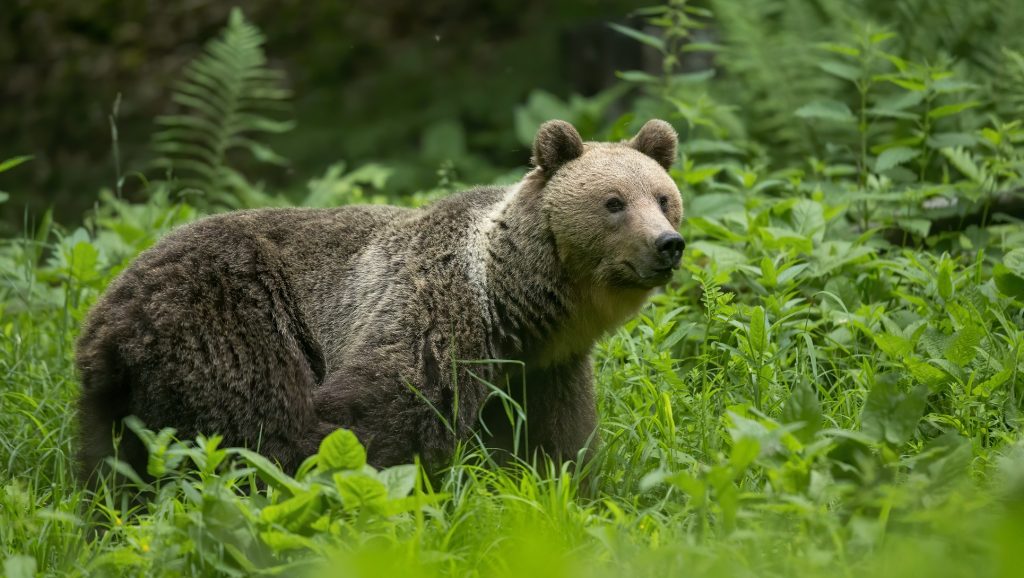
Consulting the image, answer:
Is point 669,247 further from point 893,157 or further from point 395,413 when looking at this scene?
point 893,157

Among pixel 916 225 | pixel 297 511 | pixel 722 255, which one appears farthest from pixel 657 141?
pixel 297 511

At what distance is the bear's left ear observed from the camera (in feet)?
20.4

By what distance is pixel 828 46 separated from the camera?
7.85 meters

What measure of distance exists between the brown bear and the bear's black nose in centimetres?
1

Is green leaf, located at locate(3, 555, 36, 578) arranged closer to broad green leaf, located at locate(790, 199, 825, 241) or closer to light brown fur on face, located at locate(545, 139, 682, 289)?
light brown fur on face, located at locate(545, 139, 682, 289)

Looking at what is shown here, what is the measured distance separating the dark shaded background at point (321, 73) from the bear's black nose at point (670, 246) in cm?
618

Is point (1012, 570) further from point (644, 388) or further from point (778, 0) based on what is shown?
point (778, 0)

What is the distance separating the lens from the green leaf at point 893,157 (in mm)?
7949

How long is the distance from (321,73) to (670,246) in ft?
27.3

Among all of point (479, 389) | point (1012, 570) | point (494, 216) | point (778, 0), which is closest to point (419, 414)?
point (479, 389)

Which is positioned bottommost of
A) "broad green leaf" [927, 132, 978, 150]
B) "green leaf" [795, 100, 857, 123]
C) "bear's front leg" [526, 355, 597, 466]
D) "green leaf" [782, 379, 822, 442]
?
"bear's front leg" [526, 355, 597, 466]

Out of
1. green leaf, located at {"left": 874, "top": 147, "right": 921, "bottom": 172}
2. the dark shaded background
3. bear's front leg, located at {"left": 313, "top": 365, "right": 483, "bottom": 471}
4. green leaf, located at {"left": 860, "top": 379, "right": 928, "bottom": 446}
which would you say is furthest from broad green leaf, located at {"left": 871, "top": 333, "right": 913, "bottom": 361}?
the dark shaded background

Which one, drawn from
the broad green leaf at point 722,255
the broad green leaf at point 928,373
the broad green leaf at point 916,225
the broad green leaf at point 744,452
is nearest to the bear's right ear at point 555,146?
the broad green leaf at point 722,255

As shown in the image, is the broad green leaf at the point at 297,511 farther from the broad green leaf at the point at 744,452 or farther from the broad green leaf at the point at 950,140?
the broad green leaf at the point at 950,140
